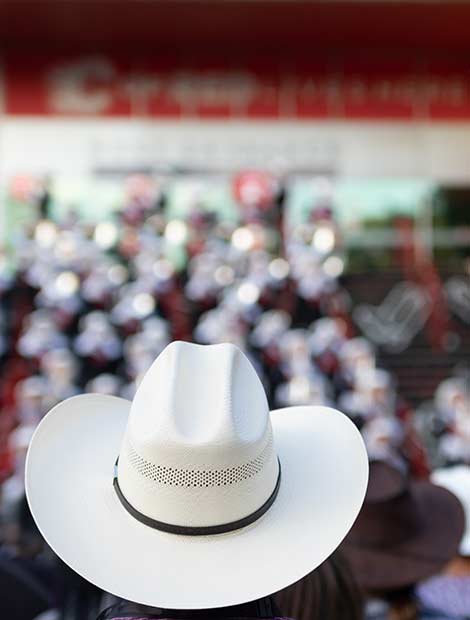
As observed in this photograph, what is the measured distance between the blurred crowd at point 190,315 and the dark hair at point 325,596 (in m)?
3.96

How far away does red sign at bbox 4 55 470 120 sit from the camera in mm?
8906

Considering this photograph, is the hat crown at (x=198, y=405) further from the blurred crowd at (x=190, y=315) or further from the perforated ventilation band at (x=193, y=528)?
the blurred crowd at (x=190, y=315)

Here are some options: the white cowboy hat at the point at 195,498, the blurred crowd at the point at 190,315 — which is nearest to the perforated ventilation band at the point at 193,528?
the white cowboy hat at the point at 195,498

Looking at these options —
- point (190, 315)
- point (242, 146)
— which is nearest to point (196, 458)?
point (190, 315)

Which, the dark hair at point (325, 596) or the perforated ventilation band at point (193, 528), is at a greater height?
the perforated ventilation band at point (193, 528)

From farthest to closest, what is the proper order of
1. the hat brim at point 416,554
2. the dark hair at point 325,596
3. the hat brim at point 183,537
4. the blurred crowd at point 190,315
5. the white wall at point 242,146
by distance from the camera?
the white wall at point 242,146, the blurred crowd at point 190,315, the hat brim at point 416,554, the dark hair at point 325,596, the hat brim at point 183,537

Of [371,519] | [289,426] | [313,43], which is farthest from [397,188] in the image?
[289,426]

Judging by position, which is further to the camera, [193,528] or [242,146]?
[242,146]

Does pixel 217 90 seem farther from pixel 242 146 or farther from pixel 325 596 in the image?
pixel 325 596

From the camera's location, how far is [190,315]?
6816mm

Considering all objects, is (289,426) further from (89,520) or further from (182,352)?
(89,520)

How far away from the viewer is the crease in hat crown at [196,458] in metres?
1.00

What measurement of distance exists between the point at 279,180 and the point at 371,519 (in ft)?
21.7

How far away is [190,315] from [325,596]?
18.0 feet
